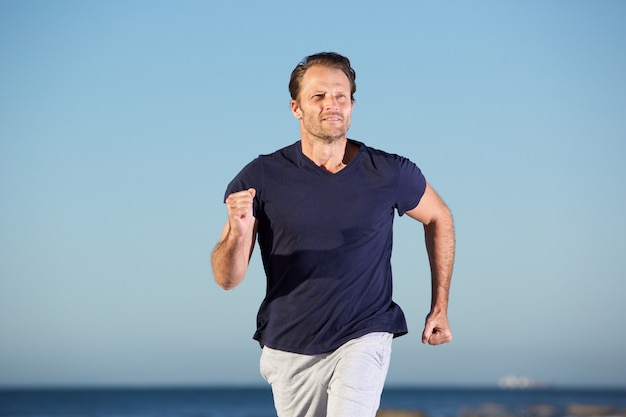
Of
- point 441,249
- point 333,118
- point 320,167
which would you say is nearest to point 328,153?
point 320,167

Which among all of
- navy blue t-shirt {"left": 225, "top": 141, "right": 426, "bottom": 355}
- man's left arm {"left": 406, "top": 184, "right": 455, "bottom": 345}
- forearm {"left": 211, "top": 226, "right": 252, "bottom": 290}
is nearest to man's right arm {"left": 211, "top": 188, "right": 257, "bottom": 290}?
forearm {"left": 211, "top": 226, "right": 252, "bottom": 290}

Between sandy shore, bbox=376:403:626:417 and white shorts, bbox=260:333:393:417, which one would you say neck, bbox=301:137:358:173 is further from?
sandy shore, bbox=376:403:626:417

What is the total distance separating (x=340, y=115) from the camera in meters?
5.36

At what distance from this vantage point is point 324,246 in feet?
17.3

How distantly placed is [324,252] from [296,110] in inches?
31.0

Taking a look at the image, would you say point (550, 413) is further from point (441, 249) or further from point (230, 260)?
point (230, 260)

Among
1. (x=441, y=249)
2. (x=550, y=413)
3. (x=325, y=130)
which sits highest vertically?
(x=325, y=130)

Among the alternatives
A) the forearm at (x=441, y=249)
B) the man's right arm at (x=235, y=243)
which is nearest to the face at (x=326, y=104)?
the man's right arm at (x=235, y=243)

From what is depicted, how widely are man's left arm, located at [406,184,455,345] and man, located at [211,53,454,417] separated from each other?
12 centimetres

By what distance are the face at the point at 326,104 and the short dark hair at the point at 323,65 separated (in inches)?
1.5

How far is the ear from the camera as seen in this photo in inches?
218

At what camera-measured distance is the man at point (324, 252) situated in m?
5.19

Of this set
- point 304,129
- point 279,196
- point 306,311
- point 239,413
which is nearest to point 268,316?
point 306,311

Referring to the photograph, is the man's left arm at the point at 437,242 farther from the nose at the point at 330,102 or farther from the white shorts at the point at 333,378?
the nose at the point at 330,102
